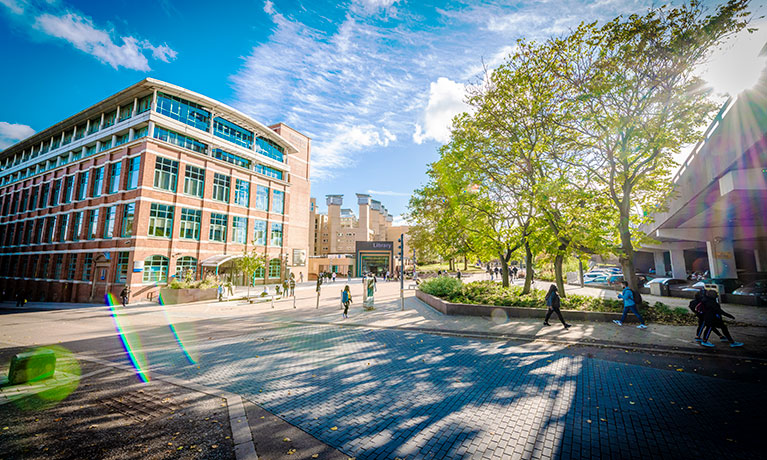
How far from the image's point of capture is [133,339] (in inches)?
460

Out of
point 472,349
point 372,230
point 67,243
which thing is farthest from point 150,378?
point 372,230

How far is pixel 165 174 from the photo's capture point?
28688 mm

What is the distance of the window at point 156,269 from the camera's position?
2647 centimetres

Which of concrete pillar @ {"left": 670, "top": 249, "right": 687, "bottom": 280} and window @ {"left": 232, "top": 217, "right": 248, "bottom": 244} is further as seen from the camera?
window @ {"left": 232, "top": 217, "right": 248, "bottom": 244}

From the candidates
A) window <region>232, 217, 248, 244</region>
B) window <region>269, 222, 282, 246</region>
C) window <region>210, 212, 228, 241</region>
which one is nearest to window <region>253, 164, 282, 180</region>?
window <region>269, 222, 282, 246</region>

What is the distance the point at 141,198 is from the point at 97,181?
389 inches

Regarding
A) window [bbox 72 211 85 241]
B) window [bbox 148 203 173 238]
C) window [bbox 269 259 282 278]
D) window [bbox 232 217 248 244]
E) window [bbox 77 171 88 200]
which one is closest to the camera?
window [bbox 148 203 173 238]

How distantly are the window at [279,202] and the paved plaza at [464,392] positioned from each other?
1198 inches

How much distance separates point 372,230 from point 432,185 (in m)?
81.3

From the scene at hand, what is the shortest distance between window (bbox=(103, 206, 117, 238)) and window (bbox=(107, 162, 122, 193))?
72.2 inches

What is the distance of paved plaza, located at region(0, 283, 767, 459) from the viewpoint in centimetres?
421

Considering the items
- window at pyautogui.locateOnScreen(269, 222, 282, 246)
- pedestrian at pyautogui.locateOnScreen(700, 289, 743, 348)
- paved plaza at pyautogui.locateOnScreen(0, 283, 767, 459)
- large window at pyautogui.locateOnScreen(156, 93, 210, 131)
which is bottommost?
paved plaza at pyautogui.locateOnScreen(0, 283, 767, 459)

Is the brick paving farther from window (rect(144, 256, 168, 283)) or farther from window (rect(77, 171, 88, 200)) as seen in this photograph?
window (rect(77, 171, 88, 200))

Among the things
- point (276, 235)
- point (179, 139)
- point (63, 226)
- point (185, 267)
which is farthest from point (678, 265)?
point (63, 226)
